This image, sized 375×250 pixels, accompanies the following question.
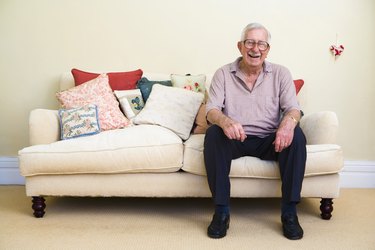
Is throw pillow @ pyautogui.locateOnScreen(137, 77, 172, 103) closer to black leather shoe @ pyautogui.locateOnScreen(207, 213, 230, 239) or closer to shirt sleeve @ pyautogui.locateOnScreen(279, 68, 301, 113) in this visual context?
shirt sleeve @ pyautogui.locateOnScreen(279, 68, 301, 113)

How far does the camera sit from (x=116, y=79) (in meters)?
2.76

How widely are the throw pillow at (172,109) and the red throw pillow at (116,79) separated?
23 cm

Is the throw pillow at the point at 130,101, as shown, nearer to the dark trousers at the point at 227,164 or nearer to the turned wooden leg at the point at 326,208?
the dark trousers at the point at 227,164

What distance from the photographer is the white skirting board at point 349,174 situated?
2998 mm

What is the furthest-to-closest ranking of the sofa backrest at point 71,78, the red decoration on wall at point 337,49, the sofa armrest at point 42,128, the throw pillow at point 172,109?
the red decoration on wall at point 337,49 < the sofa backrest at point 71,78 < the throw pillow at point 172,109 < the sofa armrest at point 42,128

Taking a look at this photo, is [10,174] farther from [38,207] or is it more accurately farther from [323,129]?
[323,129]

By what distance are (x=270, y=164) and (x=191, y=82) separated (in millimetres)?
927

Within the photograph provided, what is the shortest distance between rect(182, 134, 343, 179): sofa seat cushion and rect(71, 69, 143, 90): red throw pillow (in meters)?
0.88

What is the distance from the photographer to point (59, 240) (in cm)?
187

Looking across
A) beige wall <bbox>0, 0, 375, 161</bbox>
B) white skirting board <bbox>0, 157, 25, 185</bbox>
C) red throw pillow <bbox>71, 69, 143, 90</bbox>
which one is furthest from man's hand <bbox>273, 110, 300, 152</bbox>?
white skirting board <bbox>0, 157, 25, 185</bbox>

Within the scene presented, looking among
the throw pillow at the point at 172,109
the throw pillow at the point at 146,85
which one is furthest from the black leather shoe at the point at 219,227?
the throw pillow at the point at 146,85

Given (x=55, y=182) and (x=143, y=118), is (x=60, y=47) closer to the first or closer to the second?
(x=143, y=118)

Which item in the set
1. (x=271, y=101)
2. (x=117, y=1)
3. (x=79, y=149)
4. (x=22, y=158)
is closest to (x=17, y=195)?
(x=22, y=158)

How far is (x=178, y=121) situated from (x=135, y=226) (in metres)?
0.71
